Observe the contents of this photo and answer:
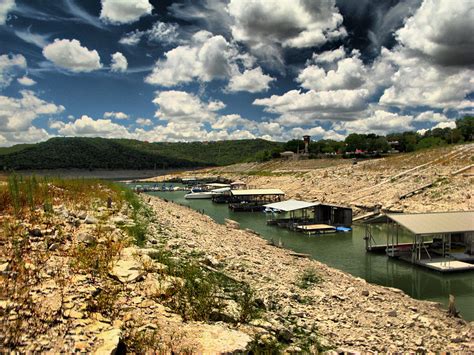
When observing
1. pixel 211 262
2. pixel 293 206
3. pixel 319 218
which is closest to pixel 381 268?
pixel 211 262

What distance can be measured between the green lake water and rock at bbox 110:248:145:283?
15.1 metres

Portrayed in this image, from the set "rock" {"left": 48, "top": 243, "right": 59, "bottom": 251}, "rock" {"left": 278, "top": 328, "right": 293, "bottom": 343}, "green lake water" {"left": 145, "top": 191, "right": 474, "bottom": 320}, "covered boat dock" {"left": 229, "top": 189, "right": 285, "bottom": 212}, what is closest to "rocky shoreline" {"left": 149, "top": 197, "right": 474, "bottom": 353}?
"rock" {"left": 278, "top": 328, "right": 293, "bottom": 343}

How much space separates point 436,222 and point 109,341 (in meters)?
25.6

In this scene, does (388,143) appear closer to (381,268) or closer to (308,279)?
(381,268)

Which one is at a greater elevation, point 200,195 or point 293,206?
point 293,206

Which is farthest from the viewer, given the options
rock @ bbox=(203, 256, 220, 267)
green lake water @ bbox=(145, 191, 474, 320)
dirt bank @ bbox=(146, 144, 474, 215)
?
dirt bank @ bbox=(146, 144, 474, 215)

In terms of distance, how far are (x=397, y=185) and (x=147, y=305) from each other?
54.8 metres

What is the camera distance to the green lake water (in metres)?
20.1

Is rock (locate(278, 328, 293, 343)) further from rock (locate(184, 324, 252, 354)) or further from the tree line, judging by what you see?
the tree line

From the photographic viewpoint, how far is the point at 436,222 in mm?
25859

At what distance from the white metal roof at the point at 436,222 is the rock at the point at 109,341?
74.1 ft

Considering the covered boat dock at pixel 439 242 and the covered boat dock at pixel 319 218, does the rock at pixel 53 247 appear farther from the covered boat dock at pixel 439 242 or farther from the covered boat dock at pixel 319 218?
the covered boat dock at pixel 319 218

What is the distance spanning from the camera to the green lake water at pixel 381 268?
20.1m

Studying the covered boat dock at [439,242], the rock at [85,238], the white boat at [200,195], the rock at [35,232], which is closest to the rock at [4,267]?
the rock at [35,232]
